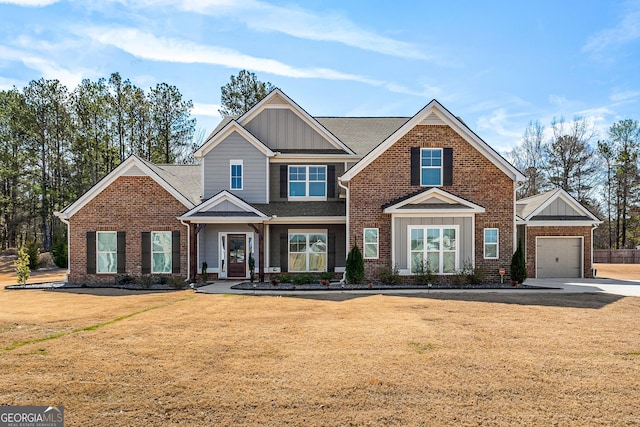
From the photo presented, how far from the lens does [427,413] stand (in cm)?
434

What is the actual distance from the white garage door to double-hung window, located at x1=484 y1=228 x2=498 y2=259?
482cm

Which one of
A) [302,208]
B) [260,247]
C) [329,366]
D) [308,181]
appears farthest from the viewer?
[308,181]

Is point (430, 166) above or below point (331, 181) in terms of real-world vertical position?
above

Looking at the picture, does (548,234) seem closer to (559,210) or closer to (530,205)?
(559,210)

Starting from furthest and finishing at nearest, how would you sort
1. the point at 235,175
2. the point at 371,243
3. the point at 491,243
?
the point at 235,175
the point at 491,243
the point at 371,243

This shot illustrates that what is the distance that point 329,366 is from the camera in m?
5.93

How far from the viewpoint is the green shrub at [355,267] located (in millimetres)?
15992

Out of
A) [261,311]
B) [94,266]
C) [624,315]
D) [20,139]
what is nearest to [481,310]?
[624,315]

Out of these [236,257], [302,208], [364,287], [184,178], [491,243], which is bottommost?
[364,287]

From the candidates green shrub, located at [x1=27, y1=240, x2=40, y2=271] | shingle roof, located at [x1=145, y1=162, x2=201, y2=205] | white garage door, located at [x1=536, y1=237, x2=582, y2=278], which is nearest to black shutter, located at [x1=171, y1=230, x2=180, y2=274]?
shingle roof, located at [x1=145, y1=162, x2=201, y2=205]

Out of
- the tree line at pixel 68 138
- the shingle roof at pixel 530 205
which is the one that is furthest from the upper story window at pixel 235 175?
the tree line at pixel 68 138

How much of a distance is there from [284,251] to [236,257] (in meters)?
2.33

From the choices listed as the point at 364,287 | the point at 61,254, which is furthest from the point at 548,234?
the point at 61,254

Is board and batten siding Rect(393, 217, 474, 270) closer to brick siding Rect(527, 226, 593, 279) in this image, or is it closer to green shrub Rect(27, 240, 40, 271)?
brick siding Rect(527, 226, 593, 279)
